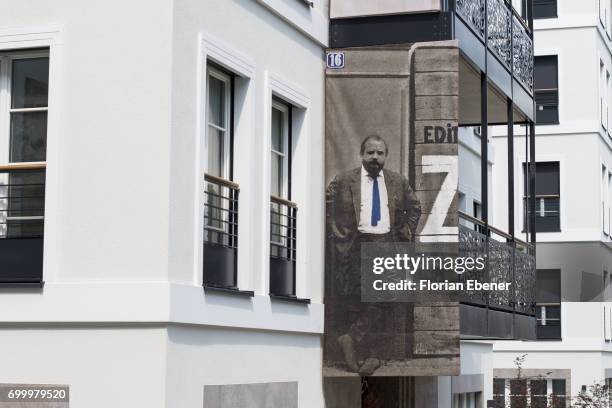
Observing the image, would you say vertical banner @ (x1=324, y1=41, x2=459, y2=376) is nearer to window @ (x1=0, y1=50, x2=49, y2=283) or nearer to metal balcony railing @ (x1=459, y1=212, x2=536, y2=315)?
metal balcony railing @ (x1=459, y1=212, x2=536, y2=315)

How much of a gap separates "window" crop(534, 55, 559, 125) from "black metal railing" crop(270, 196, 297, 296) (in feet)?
87.5

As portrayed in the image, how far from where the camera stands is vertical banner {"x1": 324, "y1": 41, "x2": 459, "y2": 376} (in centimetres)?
1439

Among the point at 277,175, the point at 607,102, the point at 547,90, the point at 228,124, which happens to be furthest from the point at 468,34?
the point at 607,102

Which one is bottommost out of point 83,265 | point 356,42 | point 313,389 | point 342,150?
point 313,389

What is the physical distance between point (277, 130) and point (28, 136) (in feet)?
11.6

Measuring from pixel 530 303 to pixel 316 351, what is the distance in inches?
220

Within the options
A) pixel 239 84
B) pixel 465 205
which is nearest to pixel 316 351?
pixel 239 84

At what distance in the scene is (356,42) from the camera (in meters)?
14.9

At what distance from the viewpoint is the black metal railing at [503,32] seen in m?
15.9

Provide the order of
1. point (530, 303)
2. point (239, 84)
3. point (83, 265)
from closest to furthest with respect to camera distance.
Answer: point (83, 265)
point (239, 84)
point (530, 303)

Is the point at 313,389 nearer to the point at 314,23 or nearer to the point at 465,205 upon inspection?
the point at 314,23

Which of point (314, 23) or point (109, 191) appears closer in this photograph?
point (109, 191)

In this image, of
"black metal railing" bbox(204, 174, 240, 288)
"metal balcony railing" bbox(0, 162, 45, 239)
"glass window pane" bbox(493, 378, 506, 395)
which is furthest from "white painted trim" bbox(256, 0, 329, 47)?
"glass window pane" bbox(493, 378, 506, 395)

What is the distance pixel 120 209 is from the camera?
1089cm
